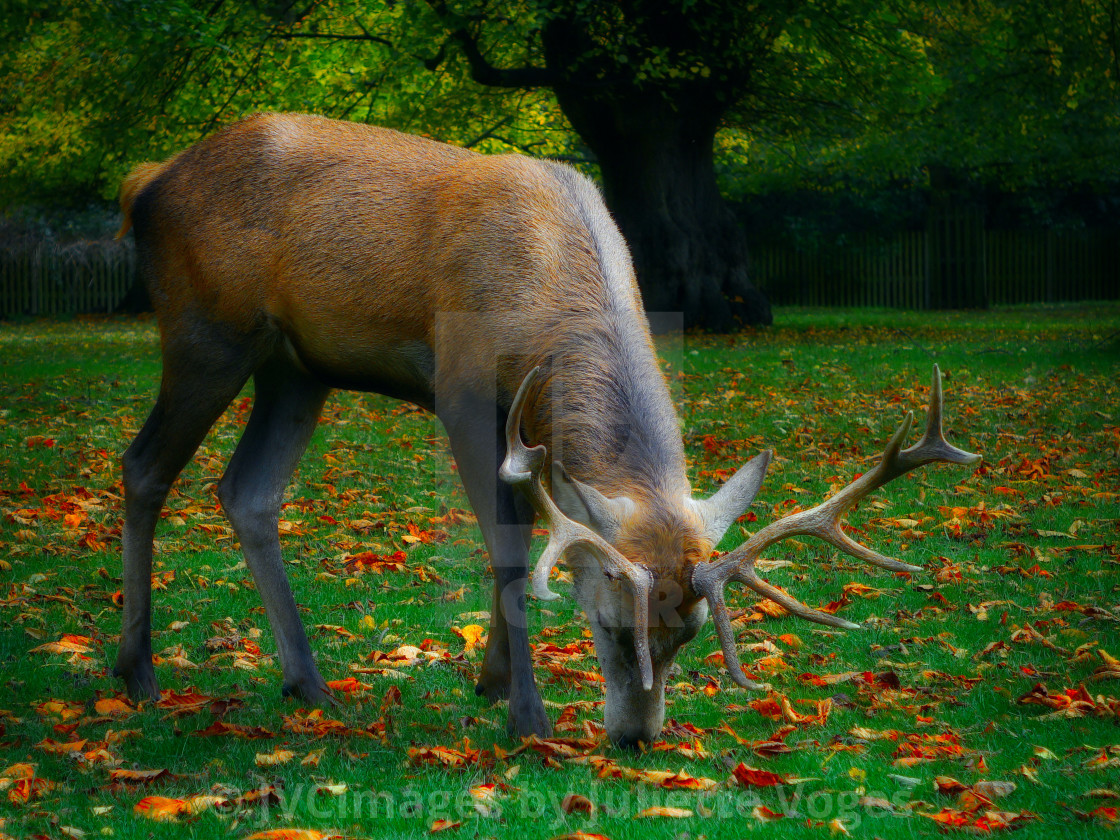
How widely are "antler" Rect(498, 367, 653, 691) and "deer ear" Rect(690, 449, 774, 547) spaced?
1.12 feet

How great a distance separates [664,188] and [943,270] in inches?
544

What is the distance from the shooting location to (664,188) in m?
19.1

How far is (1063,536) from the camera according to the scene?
7.11m

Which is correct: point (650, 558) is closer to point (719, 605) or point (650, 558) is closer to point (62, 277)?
point (719, 605)

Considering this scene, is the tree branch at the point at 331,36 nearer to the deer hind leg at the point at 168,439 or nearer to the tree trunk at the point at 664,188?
the tree trunk at the point at 664,188

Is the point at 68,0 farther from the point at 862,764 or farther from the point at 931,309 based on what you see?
the point at 931,309

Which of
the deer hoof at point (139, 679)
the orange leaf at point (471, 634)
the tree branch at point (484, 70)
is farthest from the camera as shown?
the tree branch at point (484, 70)

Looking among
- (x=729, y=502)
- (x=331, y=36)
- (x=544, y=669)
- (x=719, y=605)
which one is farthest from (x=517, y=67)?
(x=719, y=605)

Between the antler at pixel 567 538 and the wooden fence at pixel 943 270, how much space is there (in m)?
28.2

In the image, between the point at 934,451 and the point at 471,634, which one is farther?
the point at 471,634

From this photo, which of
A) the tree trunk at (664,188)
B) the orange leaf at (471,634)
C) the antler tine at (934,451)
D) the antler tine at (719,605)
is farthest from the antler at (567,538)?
the tree trunk at (664,188)

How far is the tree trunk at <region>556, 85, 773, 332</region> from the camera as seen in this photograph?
60.1 ft

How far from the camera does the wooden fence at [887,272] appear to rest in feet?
98.8

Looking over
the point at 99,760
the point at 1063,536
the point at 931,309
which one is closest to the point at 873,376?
the point at 1063,536
